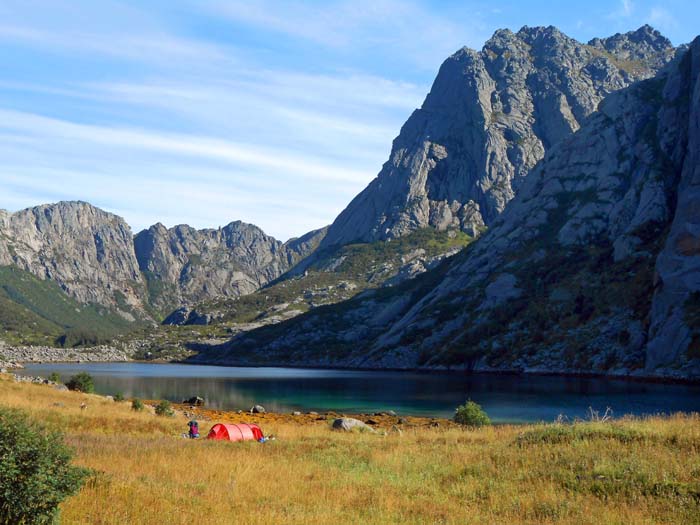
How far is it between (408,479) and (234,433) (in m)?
16.4

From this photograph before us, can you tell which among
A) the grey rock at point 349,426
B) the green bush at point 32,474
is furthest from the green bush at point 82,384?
the green bush at point 32,474

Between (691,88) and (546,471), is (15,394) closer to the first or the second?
(546,471)

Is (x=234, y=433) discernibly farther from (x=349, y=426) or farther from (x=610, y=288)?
(x=610, y=288)

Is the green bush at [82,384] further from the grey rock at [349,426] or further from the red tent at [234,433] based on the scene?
the red tent at [234,433]

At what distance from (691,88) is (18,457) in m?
219

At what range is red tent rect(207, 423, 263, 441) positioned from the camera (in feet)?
114

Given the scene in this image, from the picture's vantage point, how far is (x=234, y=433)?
1383 inches

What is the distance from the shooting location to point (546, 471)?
2155 cm

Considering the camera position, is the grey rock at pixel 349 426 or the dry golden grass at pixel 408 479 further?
the grey rock at pixel 349 426

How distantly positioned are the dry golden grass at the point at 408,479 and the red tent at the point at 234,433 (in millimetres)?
4384

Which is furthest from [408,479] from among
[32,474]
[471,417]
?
[471,417]

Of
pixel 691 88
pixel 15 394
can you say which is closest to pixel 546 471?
pixel 15 394

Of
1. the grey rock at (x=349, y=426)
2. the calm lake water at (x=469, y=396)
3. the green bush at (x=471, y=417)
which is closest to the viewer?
the grey rock at (x=349, y=426)

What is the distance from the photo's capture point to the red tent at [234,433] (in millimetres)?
34656
